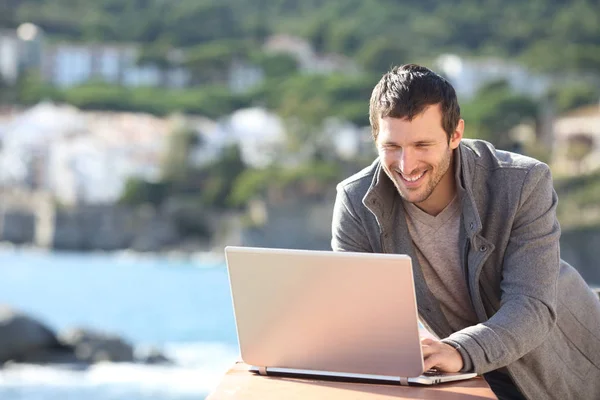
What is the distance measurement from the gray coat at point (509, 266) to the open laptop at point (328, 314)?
0.38ft

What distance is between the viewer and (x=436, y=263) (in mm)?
1393

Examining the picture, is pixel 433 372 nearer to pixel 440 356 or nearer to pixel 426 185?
pixel 440 356

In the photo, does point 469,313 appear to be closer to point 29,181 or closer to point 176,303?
point 176,303

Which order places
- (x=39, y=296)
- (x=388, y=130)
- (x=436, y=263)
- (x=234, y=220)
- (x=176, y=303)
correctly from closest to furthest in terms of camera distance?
(x=388, y=130) < (x=436, y=263) < (x=176, y=303) < (x=39, y=296) < (x=234, y=220)

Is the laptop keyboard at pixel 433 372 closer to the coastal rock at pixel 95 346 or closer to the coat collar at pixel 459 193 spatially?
the coat collar at pixel 459 193

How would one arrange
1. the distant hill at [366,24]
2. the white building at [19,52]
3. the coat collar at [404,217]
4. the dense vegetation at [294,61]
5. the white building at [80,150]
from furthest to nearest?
the white building at [19,52], the white building at [80,150], the distant hill at [366,24], the dense vegetation at [294,61], the coat collar at [404,217]

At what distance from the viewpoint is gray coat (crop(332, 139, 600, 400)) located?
1.29 m

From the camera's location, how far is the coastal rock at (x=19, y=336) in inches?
304

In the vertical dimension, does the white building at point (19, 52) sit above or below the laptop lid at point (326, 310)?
above

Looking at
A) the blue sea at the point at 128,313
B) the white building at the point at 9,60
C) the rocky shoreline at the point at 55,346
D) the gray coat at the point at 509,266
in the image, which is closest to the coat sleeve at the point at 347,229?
the gray coat at the point at 509,266

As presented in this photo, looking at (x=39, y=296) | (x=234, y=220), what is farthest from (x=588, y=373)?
(x=234, y=220)

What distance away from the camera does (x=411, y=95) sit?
1253 mm

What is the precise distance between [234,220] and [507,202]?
107 ft

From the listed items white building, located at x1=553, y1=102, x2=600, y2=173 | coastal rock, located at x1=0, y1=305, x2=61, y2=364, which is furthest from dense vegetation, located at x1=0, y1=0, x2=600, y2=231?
coastal rock, located at x1=0, y1=305, x2=61, y2=364
